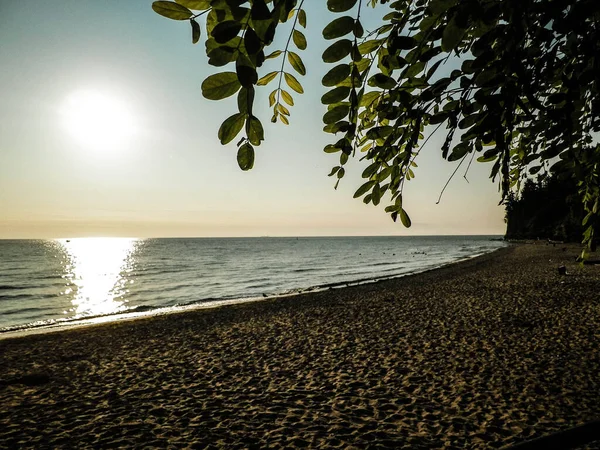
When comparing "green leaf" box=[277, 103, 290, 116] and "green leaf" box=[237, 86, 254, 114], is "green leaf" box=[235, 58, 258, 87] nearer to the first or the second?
"green leaf" box=[237, 86, 254, 114]

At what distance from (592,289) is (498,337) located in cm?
1023

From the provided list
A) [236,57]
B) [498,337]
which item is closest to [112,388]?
[236,57]

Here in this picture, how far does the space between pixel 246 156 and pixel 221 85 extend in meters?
0.17

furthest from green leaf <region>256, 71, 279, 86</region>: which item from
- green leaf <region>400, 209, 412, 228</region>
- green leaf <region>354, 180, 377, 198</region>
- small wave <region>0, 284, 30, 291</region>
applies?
small wave <region>0, 284, 30, 291</region>

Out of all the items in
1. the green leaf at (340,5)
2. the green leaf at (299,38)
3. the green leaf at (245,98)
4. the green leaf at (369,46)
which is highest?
the green leaf at (369,46)

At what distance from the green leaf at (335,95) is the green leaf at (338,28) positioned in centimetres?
16

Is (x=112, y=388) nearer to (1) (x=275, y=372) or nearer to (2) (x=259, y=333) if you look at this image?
(1) (x=275, y=372)

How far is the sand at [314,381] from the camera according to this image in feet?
16.9

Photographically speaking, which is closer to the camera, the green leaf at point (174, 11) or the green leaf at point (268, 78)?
the green leaf at point (174, 11)

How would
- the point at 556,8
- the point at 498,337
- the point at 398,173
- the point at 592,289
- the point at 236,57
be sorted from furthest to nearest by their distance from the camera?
the point at 592,289, the point at 498,337, the point at 398,173, the point at 556,8, the point at 236,57

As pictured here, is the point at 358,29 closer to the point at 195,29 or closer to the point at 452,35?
the point at 452,35

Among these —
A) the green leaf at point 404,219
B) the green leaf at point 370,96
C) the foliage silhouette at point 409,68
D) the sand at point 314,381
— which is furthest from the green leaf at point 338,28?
the sand at point 314,381

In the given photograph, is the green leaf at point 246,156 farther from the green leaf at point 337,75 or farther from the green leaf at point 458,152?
the green leaf at point 458,152

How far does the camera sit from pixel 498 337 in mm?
9445
